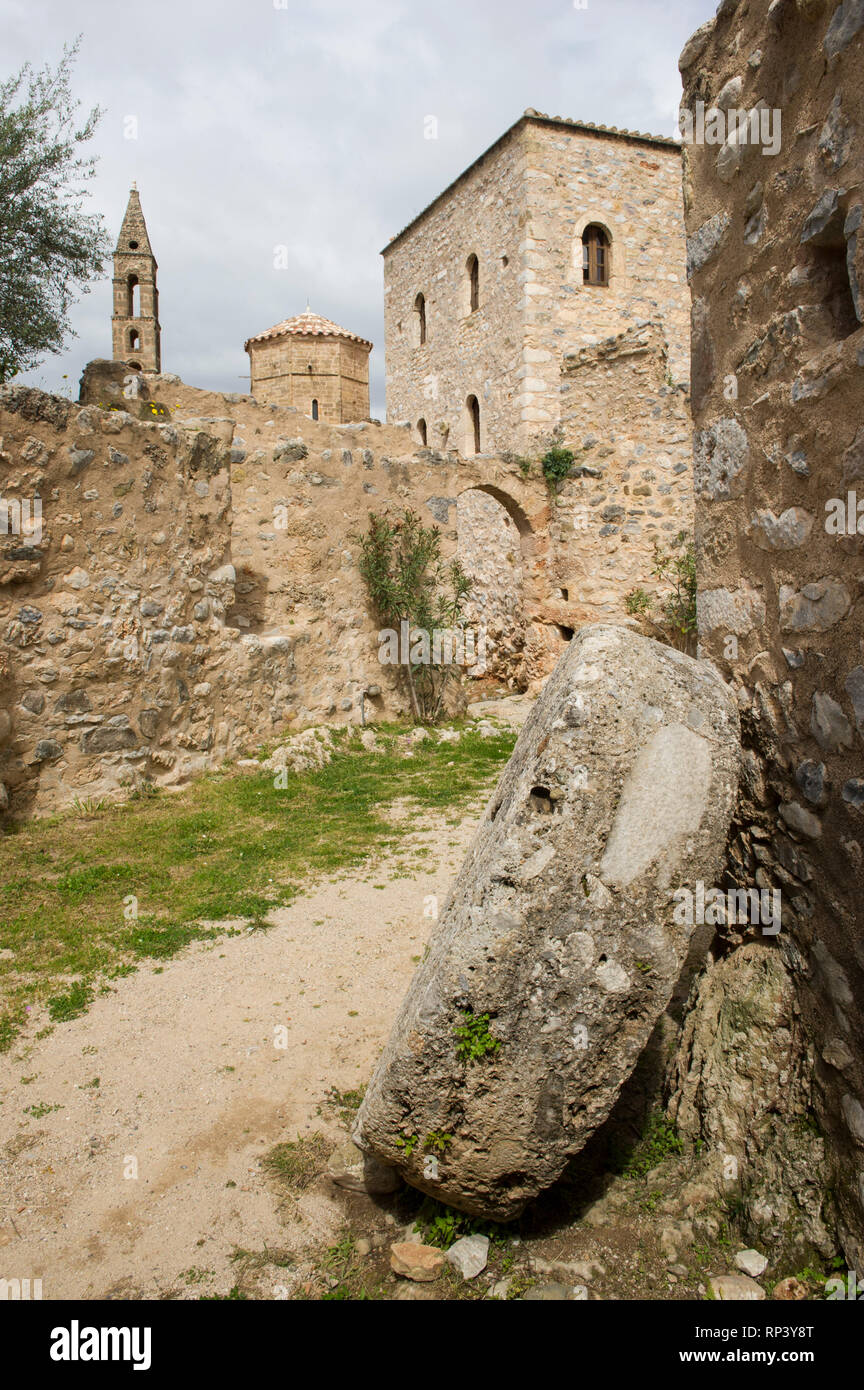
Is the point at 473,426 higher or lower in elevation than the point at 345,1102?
higher

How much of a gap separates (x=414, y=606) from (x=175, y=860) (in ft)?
16.2

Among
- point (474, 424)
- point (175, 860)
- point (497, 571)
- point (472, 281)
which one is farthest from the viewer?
point (474, 424)

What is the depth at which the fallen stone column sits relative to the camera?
2096mm

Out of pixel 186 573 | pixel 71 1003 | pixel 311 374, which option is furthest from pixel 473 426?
pixel 71 1003

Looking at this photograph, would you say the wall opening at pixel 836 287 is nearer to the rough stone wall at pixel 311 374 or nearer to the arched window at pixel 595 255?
the arched window at pixel 595 255

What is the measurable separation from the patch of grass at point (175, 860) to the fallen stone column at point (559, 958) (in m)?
2.17

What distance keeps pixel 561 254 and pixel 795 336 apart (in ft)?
48.7

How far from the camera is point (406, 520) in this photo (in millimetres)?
9930

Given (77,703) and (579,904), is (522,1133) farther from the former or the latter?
(77,703)

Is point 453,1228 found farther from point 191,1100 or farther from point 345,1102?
point 191,1100

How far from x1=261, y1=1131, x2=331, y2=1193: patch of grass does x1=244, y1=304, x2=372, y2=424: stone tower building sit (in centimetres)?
1670

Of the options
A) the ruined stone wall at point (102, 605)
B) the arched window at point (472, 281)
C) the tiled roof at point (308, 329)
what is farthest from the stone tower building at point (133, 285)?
the ruined stone wall at point (102, 605)

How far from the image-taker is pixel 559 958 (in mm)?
2094
